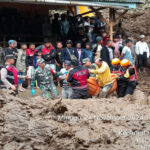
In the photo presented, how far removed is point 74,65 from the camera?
1035cm

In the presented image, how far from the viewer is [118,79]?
11250 mm

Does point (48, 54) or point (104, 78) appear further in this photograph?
point (48, 54)

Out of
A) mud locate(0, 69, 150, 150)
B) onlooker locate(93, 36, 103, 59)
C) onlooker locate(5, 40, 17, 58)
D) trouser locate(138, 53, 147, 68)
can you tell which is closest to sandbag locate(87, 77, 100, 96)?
mud locate(0, 69, 150, 150)

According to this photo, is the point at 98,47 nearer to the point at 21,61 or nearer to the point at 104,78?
the point at 21,61

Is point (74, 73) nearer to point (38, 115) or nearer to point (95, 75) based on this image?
point (95, 75)

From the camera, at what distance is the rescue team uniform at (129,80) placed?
11.0 m

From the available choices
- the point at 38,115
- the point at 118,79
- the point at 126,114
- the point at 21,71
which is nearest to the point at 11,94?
the point at 38,115

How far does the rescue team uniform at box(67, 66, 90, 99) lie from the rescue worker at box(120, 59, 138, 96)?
1.25m

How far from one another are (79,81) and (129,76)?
1.61 m

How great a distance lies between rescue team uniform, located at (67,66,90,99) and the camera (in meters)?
10.3

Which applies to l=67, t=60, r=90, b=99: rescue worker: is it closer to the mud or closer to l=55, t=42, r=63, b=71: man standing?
the mud

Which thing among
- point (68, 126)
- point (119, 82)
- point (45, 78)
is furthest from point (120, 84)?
point (68, 126)

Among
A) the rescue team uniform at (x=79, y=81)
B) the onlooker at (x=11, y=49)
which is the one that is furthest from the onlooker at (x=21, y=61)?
the rescue team uniform at (x=79, y=81)

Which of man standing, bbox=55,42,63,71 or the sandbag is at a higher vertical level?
man standing, bbox=55,42,63,71
